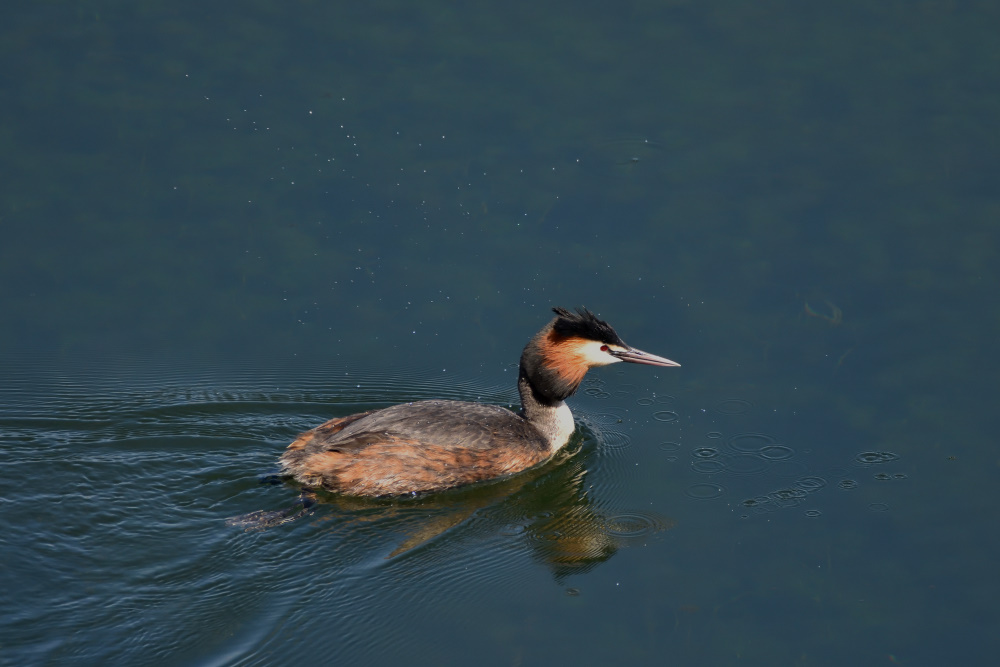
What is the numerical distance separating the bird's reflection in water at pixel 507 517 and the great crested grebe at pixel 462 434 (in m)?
0.14

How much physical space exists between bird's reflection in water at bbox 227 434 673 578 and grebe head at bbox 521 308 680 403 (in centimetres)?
77

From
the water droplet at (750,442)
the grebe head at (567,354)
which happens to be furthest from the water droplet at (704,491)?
the grebe head at (567,354)

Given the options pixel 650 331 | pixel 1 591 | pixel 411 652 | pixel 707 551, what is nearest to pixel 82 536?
pixel 1 591

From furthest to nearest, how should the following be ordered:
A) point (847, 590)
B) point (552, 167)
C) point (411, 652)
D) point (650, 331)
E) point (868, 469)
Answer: point (552, 167) < point (650, 331) < point (868, 469) < point (847, 590) < point (411, 652)

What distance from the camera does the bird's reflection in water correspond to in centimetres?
816

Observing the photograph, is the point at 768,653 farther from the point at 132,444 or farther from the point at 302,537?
the point at 132,444

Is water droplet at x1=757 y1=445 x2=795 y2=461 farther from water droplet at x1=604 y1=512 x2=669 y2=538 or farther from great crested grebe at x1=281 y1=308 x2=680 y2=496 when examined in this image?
water droplet at x1=604 y1=512 x2=669 y2=538

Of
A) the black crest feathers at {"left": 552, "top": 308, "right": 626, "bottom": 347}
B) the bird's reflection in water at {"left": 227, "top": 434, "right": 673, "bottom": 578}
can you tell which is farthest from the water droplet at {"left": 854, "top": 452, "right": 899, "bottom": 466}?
the black crest feathers at {"left": 552, "top": 308, "right": 626, "bottom": 347}

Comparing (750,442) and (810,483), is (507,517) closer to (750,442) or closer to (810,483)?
(750,442)

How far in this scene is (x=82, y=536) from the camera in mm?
7891

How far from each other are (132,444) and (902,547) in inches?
227

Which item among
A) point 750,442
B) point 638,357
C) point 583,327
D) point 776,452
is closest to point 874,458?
point 776,452

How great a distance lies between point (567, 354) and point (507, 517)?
1522 millimetres

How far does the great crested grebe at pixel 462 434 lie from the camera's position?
8.70 metres
